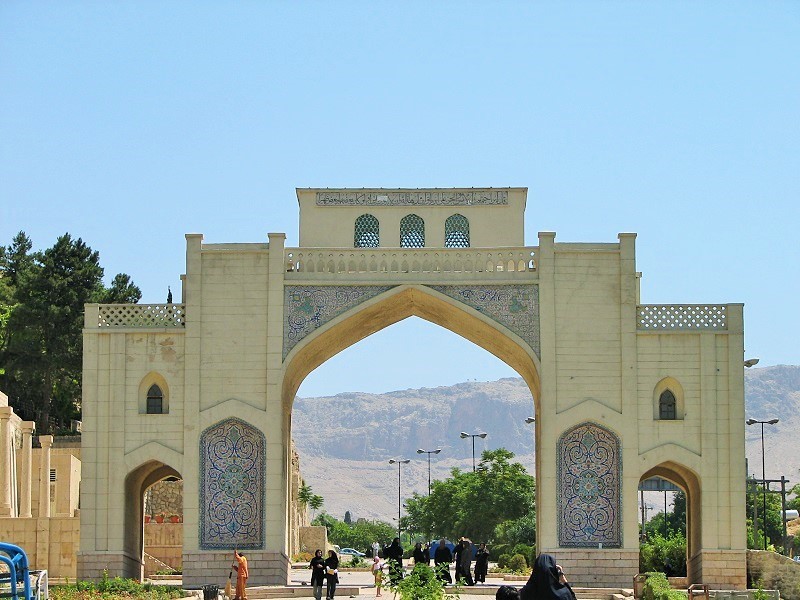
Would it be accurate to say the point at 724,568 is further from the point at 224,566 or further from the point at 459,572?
the point at 224,566

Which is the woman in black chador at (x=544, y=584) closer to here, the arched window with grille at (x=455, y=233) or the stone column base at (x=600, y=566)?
the stone column base at (x=600, y=566)

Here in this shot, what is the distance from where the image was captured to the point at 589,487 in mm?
26266

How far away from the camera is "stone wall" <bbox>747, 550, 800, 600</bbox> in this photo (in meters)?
24.3

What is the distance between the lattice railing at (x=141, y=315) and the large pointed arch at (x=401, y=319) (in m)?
2.18

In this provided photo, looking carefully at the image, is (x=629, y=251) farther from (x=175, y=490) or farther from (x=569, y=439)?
(x=175, y=490)

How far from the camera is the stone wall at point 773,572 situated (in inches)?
956

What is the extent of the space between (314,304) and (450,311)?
2.50 meters

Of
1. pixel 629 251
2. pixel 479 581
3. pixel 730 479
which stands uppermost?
pixel 629 251

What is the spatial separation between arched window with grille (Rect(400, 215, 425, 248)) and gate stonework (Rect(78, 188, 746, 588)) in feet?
5.57

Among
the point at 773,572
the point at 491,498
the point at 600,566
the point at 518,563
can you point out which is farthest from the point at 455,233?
the point at 491,498

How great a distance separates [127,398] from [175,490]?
12.6 m

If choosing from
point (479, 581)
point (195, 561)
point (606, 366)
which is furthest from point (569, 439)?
point (195, 561)

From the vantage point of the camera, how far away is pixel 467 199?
28875mm

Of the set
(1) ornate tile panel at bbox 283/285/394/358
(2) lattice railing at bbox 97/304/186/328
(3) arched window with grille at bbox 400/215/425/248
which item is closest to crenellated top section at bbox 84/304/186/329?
(2) lattice railing at bbox 97/304/186/328
